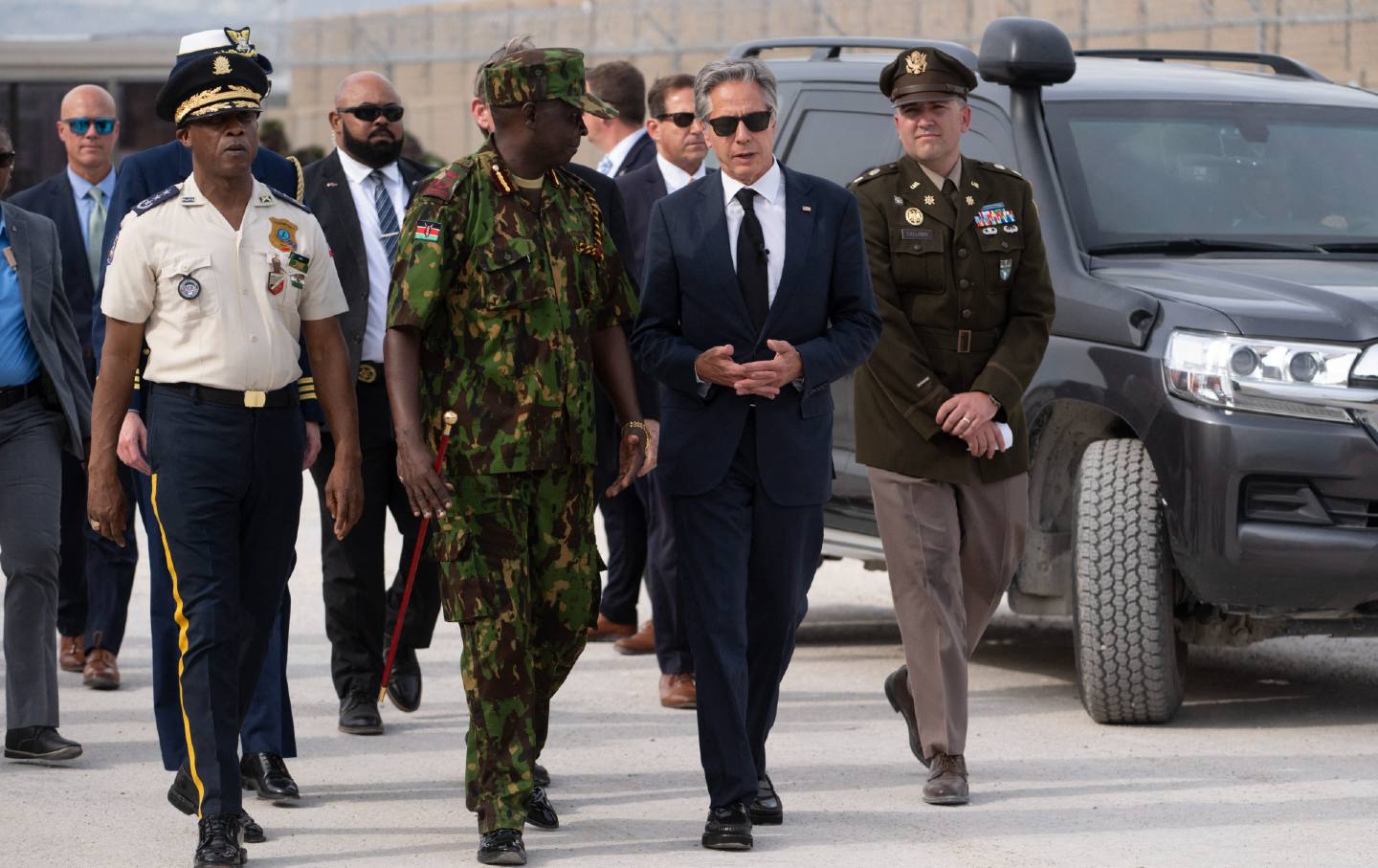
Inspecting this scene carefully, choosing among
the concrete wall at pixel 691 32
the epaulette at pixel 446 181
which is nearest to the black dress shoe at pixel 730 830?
the epaulette at pixel 446 181

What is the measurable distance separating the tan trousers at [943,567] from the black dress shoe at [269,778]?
1812 millimetres

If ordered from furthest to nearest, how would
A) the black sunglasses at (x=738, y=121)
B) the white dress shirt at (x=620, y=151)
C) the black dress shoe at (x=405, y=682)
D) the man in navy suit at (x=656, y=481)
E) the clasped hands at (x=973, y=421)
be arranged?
the white dress shirt at (x=620, y=151) → the man in navy suit at (x=656, y=481) → the black dress shoe at (x=405, y=682) → the clasped hands at (x=973, y=421) → the black sunglasses at (x=738, y=121)

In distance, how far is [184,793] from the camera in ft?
20.4

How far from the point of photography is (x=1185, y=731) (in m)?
7.50

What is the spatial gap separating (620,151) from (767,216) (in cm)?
355

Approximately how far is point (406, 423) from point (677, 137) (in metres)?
3.38

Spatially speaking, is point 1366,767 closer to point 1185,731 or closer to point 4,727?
point 1185,731

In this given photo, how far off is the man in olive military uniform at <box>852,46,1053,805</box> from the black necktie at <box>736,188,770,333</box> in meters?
0.65

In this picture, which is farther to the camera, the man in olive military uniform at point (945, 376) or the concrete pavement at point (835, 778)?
the man in olive military uniform at point (945, 376)

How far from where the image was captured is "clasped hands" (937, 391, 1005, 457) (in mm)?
6410

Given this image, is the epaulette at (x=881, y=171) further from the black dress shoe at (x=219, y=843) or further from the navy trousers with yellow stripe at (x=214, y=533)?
the black dress shoe at (x=219, y=843)

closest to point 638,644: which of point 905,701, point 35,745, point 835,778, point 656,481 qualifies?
point 656,481

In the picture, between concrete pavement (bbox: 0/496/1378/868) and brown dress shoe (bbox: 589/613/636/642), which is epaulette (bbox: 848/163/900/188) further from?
brown dress shoe (bbox: 589/613/636/642)

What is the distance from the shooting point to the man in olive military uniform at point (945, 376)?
6.50 meters
